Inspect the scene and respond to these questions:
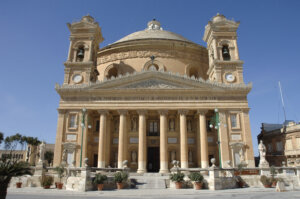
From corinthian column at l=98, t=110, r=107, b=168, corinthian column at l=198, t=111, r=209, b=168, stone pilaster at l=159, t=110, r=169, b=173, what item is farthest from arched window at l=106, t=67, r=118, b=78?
corinthian column at l=198, t=111, r=209, b=168

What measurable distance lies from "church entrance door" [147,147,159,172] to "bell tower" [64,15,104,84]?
492 inches

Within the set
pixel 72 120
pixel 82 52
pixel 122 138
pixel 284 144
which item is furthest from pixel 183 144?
pixel 82 52

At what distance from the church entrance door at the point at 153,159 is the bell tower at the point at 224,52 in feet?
40.8

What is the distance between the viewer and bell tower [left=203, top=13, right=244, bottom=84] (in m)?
32.4

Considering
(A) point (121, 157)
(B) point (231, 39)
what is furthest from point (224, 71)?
(A) point (121, 157)

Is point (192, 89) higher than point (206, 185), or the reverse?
point (192, 89)

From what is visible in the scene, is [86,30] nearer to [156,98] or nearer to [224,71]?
[156,98]

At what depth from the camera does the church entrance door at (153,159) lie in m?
32.0

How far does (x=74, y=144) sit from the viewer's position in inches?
1150

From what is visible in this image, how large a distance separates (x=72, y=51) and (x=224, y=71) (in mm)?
21366

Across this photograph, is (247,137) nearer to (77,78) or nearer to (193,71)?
(193,71)

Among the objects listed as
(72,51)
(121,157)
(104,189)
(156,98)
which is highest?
(72,51)

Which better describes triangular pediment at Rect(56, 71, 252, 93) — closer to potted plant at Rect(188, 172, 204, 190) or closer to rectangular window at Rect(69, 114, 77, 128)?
rectangular window at Rect(69, 114, 77, 128)

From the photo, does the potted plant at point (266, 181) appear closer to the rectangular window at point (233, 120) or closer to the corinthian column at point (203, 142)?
the corinthian column at point (203, 142)
